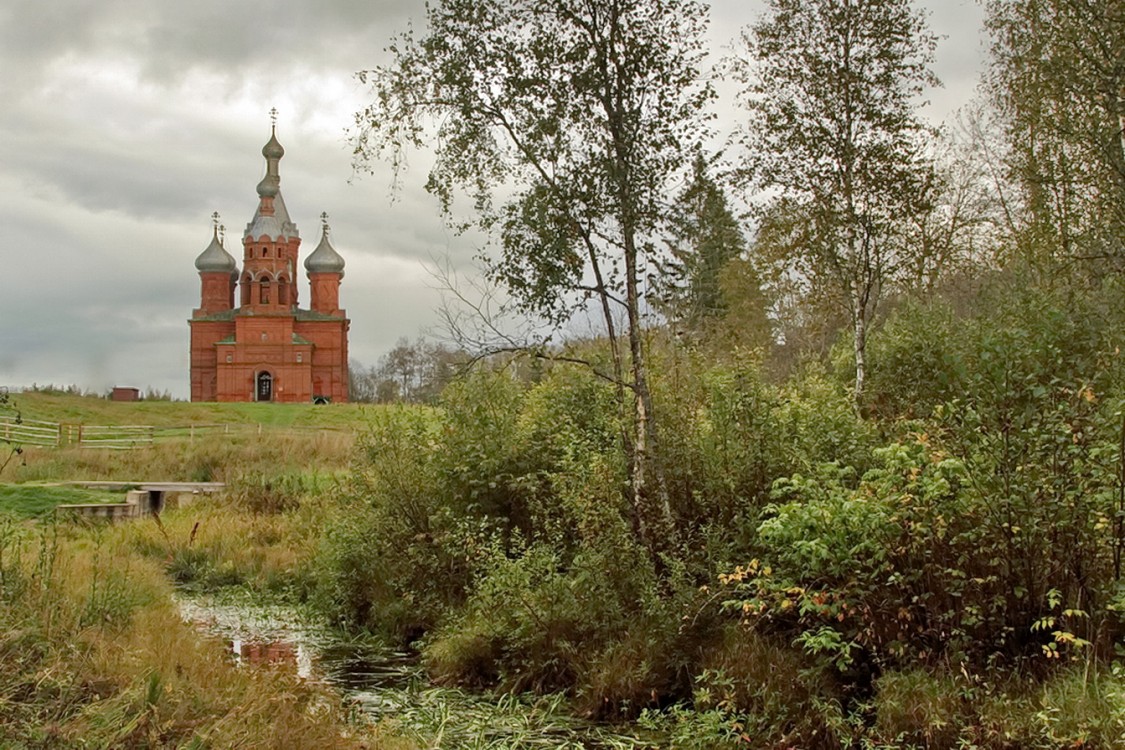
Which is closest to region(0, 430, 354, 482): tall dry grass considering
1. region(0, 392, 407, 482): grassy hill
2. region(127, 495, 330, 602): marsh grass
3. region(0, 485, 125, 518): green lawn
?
region(0, 392, 407, 482): grassy hill

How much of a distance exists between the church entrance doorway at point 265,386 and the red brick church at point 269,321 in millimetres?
67

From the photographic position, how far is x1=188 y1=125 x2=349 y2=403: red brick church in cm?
6781

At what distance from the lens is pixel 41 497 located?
72.5ft

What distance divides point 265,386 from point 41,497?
47.4 m

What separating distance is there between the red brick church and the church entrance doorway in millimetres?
67

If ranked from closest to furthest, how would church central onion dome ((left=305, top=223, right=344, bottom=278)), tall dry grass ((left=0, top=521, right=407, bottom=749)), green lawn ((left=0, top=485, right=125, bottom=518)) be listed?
1. tall dry grass ((left=0, top=521, right=407, bottom=749))
2. green lawn ((left=0, top=485, right=125, bottom=518))
3. church central onion dome ((left=305, top=223, right=344, bottom=278))

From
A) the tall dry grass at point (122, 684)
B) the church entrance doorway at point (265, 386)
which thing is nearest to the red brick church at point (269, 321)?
the church entrance doorway at point (265, 386)

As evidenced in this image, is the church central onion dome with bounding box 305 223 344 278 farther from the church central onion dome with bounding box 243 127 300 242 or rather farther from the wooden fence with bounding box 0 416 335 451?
the wooden fence with bounding box 0 416 335 451

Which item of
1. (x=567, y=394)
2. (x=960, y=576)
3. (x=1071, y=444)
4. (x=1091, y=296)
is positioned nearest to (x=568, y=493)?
(x=567, y=394)

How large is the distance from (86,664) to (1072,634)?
7.39m

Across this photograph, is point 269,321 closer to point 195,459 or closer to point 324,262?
point 324,262

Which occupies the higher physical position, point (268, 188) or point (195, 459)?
point (268, 188)

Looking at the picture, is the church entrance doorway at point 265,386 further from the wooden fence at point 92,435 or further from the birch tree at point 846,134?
the birch tree at point 846,134

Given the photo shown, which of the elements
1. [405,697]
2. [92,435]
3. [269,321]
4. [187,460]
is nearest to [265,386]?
[269,321]
